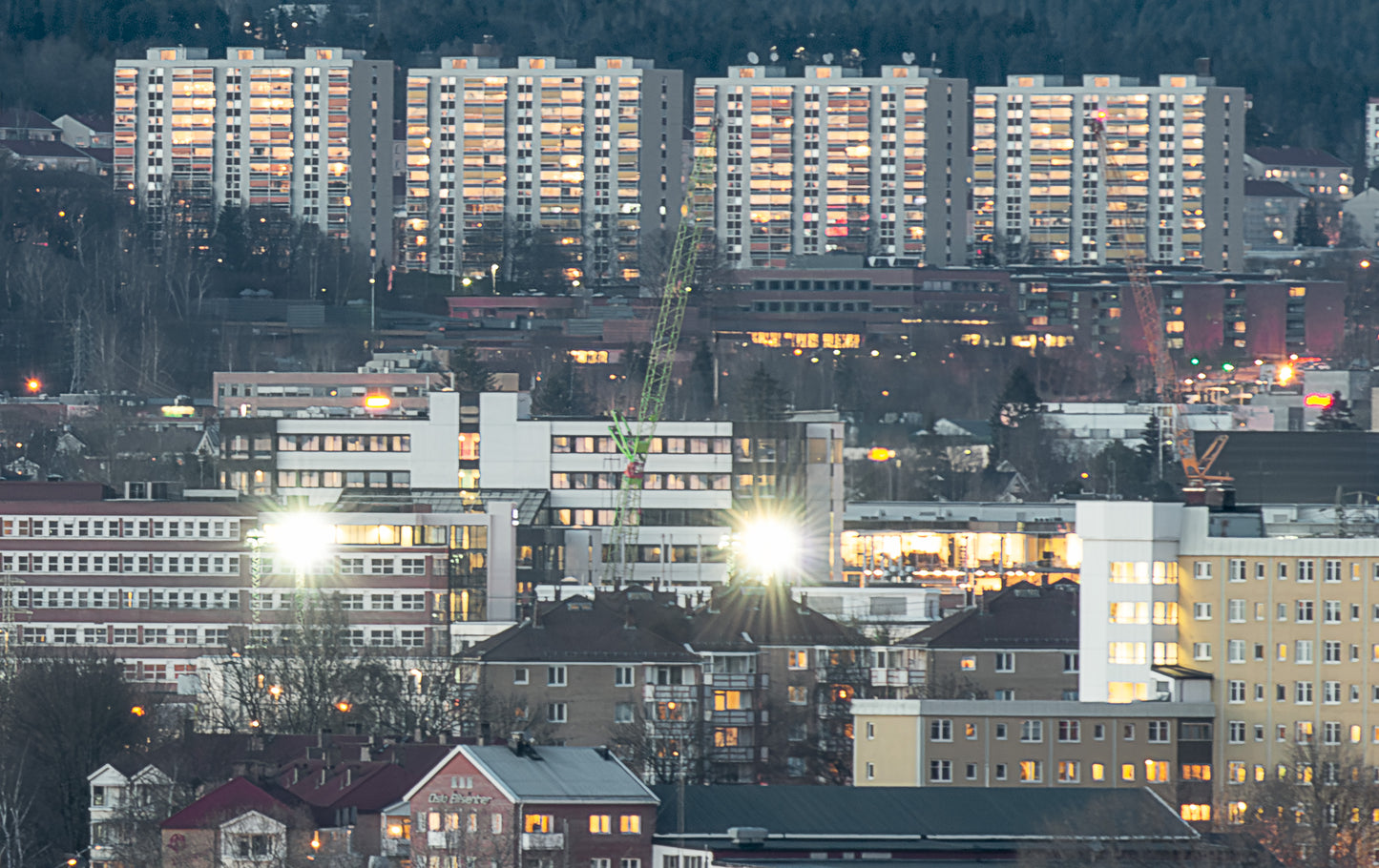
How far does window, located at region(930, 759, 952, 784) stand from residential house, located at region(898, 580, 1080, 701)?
10639 mm

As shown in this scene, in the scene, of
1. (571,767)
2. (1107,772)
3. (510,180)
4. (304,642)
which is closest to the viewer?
(571,767)

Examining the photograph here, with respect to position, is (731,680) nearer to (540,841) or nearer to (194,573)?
(540,841)

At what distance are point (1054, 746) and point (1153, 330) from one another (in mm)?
98076

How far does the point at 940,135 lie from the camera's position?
584 feet

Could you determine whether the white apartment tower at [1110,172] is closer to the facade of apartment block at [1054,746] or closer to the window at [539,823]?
the facade of apartment block at [1054,746]

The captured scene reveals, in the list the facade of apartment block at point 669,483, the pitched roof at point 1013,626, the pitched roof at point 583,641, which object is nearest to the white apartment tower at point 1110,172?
the facade of apartment block at point 669,483

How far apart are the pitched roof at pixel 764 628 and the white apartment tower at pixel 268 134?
3920 inches

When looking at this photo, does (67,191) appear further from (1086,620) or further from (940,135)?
(1086,620)

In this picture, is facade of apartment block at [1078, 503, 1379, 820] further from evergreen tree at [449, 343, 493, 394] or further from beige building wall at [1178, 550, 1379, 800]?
evergreen tree at [449, 343, 493, 394]

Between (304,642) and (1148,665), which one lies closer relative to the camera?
(1148,665)

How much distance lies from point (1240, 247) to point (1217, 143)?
5464 mm

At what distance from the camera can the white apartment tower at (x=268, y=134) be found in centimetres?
16888

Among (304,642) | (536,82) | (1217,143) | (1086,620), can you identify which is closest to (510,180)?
(536,82)

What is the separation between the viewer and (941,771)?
2064 inches
